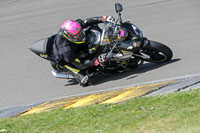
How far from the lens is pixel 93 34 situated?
919 cm

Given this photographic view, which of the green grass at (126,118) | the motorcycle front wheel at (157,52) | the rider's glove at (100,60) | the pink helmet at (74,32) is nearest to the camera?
the green grass at (126,118)

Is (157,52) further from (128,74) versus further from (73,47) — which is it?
(73,47)

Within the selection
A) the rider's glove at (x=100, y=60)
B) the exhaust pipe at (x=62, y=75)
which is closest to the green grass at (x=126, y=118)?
the rider's glove at (x=100, y=60)

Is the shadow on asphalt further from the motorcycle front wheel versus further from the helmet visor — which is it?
the helmet visor

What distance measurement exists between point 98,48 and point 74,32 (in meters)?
0.66

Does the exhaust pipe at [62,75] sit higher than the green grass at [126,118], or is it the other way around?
the green grass at [126,118]

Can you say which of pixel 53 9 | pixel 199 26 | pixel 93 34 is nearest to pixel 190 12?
pixel 199 26

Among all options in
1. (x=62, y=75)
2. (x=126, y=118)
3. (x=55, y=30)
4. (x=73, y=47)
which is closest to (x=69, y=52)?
(x=73, y=47)

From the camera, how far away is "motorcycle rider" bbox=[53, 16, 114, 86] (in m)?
8.85

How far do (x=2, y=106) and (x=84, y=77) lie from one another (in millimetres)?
1791

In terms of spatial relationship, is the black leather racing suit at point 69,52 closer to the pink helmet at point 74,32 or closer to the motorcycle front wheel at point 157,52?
the pink helmet at point 74,32

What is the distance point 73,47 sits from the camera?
9102 mm

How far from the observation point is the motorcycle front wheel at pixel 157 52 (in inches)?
351

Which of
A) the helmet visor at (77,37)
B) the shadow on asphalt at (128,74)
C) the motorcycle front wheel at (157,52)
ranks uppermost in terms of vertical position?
the helmet visor at (77,37)
